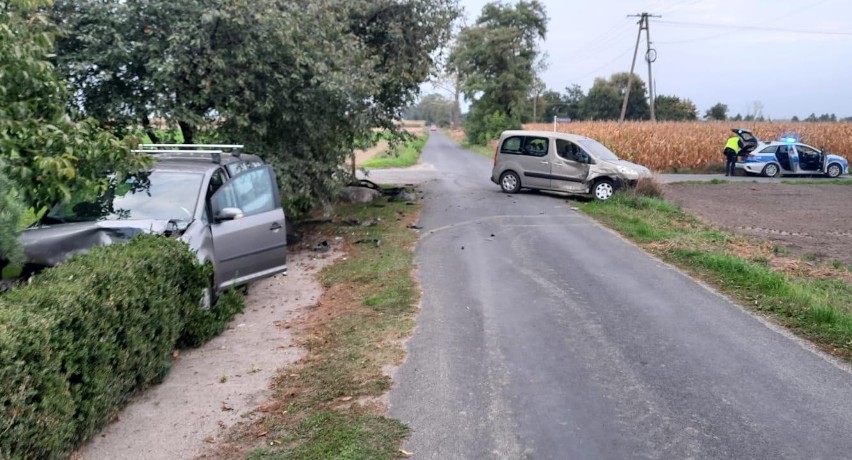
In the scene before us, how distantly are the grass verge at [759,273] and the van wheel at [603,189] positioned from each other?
9.16 feet

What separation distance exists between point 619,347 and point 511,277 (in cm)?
325

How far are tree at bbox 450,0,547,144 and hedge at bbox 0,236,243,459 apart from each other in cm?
5719

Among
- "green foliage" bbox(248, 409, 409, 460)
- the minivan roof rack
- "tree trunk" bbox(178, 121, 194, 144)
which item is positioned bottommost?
"green foliage" bbox(248, 409, 409, 460)

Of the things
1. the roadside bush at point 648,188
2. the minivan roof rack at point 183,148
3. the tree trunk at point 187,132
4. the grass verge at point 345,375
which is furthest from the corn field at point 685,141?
the minivan roof rack at point 183,148

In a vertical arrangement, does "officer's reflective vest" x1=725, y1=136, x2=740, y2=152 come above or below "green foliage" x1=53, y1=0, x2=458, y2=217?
below

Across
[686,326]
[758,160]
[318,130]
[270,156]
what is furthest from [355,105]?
[758,160]

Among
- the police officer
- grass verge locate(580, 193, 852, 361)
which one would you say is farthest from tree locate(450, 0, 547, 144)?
grass verge locate(580, 193, 852, 361)

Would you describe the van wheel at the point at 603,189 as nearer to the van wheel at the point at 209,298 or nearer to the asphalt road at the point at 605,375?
the asphalt road at the point at 605,375

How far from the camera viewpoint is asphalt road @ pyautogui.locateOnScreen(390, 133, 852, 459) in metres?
4.46

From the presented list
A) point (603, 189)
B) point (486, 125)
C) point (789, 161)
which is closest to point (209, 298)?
point (603, 189)

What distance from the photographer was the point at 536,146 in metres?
19.8

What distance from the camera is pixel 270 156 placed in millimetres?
11695

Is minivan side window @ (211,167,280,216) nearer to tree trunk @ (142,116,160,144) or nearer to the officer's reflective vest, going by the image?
tree trunk @ (142,116,160,144)

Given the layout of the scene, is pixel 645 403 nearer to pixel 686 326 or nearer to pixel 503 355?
pixel 503 355
